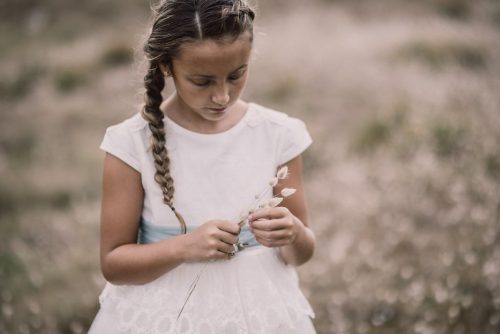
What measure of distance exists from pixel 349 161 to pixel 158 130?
381 centimetres

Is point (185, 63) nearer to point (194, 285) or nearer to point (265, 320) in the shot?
point (194, 285)

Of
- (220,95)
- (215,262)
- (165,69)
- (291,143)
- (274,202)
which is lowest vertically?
(215,262)

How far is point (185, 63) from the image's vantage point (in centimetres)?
177

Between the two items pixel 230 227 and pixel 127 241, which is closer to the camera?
pixel 230 227

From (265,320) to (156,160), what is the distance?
689mm

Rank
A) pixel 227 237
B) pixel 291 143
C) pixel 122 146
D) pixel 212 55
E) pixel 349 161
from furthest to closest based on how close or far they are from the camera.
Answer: pixel 349 161 < pixel 291 143 < pixel 122 146 < pixel 212 55 < pixel 227 237

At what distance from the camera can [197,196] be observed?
74.7 inches

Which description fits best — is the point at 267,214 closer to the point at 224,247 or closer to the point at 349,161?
the point at 224,247

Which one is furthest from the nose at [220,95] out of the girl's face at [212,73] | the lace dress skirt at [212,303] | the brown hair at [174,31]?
the lace dress skirt at [212,303]

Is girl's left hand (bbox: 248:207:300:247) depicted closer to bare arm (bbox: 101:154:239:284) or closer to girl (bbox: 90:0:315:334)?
girl (bbox: 90:0:315:334)

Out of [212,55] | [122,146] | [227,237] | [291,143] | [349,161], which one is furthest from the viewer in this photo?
[349,161]

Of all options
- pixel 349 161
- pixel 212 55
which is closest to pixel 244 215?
pixel 212 55

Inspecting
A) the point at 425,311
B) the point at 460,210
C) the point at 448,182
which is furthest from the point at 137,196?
the point at 448,182

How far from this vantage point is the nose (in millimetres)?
1774
